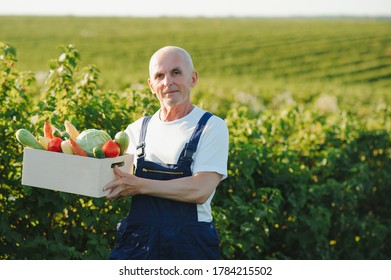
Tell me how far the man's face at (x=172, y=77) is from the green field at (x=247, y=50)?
92.6ft

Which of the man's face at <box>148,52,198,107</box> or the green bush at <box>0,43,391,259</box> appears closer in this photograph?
the man's face at <box>148,52,198,107</box>

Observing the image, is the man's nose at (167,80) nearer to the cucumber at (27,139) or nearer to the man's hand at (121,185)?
the man's hand at (121,185)

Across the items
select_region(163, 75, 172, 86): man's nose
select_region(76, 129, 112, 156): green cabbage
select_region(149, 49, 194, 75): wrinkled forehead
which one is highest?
select_region(149, 49, 194, 75): wrinkled forehead

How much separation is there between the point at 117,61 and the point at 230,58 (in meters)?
8.06

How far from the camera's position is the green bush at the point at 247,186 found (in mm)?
3855

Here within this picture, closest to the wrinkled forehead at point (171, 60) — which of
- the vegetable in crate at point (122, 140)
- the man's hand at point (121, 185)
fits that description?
the vegetable in crate at point (122, 140)

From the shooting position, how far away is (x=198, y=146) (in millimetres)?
2697

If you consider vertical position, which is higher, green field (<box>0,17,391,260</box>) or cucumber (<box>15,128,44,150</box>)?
cucumber (<box>15,128,44,150</box>)

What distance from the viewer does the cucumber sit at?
2.85 m

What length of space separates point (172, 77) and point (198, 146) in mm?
315

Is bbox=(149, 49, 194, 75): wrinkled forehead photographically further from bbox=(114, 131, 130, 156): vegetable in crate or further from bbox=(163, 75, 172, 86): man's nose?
bbox=(114, 131, 130, 156): vegetable in crate

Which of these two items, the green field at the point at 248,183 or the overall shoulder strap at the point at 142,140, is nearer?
the overall shoulder strap at the point at 142,140

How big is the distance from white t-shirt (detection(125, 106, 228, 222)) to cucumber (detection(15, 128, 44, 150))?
1.64 feet

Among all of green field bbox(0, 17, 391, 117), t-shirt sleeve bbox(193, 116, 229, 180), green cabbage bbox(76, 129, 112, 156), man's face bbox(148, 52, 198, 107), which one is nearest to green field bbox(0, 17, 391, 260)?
green cabbage bbox(76, 129, 112, 156)
